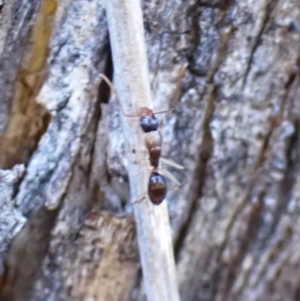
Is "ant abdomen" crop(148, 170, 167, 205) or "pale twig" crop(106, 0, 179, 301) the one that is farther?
"ant abdomen" crop(148, 170, 167, 205)

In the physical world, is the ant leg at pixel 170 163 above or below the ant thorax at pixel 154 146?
below

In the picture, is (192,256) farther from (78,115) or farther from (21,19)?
(21,19)

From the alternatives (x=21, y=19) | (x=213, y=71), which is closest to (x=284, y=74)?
(x=213, y=71)

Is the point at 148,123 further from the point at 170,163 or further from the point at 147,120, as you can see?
the point at 170,163

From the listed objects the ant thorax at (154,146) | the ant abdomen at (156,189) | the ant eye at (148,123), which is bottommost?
the ant abdomen at (156,189)

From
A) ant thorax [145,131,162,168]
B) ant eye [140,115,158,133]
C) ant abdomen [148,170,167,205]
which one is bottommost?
ant abdomen [148,170,167,205]

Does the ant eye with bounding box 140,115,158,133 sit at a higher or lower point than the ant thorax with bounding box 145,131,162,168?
higher

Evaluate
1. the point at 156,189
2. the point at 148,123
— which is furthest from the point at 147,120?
the point at 156,189
